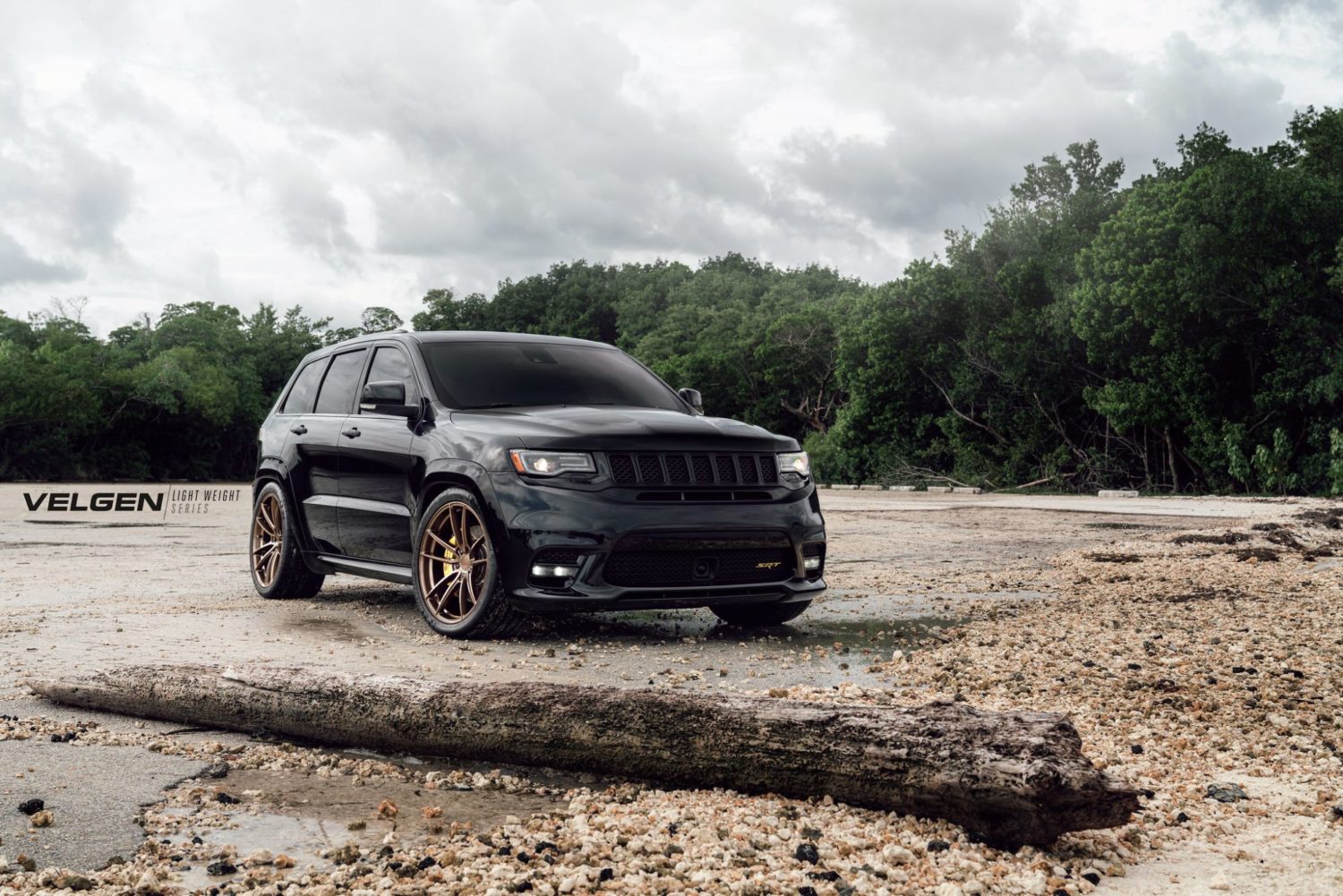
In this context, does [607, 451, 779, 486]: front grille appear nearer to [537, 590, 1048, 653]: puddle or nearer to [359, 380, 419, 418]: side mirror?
[537, 590, 1048, 653]: puddle

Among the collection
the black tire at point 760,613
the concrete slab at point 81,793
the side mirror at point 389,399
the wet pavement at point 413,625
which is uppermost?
the side mirror at point 389,399

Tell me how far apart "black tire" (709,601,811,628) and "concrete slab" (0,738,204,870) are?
4298mm

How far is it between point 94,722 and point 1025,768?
3.71m

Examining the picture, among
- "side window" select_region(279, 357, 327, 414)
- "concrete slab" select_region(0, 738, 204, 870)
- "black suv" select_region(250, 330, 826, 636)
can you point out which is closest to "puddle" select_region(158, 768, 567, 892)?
"concrete slab" select_region(0, 738, 204, 870)

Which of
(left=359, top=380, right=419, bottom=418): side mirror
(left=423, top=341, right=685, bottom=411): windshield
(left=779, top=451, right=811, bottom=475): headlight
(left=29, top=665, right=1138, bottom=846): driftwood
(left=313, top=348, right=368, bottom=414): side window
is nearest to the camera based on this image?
(left=29, top=665, right=1138, bottom=846): driftwood

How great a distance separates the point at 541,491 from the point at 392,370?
2.24 m

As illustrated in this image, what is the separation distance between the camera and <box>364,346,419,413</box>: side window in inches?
331

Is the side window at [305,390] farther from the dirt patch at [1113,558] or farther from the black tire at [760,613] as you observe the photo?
the dirt patch at [1113,558]

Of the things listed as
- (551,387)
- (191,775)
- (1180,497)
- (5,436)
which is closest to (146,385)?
(5,436)

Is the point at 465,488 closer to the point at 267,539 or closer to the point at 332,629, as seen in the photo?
the point at 332,629

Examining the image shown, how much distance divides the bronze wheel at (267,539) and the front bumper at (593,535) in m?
3.18

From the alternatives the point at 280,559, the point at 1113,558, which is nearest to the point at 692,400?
the point at 280,559

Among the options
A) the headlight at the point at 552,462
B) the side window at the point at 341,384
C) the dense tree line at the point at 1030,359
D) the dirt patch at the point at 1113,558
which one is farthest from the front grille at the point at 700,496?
the dense tree line at the point at 1030,359

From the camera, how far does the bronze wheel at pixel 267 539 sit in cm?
965
